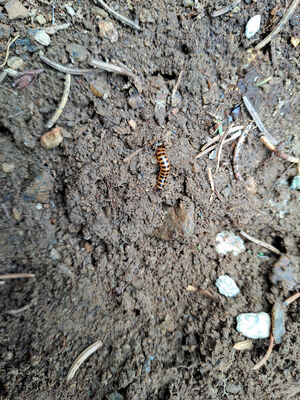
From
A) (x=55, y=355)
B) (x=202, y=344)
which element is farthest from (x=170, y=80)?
(x=55, y=355)

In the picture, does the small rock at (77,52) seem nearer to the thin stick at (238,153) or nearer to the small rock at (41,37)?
the small rock at (41,37)

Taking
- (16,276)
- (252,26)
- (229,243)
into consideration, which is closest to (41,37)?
(252,26)

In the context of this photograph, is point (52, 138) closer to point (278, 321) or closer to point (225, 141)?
point (225, 141)

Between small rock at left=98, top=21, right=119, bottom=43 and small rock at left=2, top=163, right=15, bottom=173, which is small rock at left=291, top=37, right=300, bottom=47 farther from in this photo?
small rock at left=2, top=163, right=15, bottom=173

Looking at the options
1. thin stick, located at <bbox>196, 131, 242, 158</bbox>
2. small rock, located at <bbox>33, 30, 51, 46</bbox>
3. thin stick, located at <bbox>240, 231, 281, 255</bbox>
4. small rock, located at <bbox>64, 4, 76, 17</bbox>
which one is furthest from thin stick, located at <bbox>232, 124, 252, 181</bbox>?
small rock, located at <bbox>33, 30, 51, 46</bbox>

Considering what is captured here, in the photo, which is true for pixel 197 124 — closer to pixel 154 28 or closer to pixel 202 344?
pixel 154 28

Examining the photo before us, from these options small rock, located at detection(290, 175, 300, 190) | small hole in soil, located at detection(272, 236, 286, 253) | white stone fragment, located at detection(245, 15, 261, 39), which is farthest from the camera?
small hole in soil, located at detection(272, 236, 286, 253)

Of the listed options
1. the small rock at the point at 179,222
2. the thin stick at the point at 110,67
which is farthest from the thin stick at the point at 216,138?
the thin stick at the point at 110,67
